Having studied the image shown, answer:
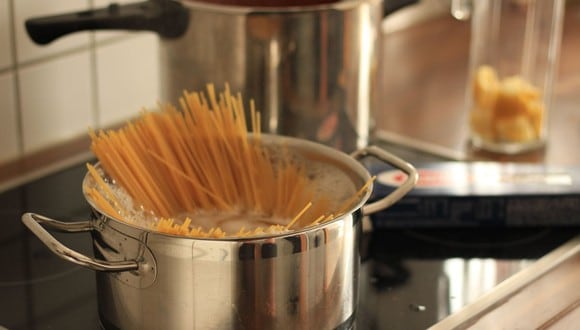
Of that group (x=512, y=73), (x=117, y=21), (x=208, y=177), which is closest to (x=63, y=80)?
(x=117, y=21)

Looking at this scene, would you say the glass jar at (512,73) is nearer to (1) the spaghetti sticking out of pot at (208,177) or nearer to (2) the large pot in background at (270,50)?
(2) the large pot in background at (270,50)

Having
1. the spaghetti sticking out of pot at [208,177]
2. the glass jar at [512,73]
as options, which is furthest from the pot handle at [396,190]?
the glass jar at [512,73]

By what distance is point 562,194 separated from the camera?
0.92 metres

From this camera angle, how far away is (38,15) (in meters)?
1.05

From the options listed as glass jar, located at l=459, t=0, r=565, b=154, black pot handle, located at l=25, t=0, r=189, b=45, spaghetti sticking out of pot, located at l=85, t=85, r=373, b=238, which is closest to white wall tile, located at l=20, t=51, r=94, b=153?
black pot handle, located at l=25, t=0, r=189, b=45

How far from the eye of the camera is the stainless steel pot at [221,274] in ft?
2.14

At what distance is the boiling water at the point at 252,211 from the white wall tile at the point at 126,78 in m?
0.39

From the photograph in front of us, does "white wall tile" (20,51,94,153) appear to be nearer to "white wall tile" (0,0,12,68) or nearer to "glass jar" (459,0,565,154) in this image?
"white wall tile" (0,0,12,68)

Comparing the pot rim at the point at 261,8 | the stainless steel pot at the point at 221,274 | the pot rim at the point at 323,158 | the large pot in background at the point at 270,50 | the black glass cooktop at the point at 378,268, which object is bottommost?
the black glass cooktop at the point at 378,268

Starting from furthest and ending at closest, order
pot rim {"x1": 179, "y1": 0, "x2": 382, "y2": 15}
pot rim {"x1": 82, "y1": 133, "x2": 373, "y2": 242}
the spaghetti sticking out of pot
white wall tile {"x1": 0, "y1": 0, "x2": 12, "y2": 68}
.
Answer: white wall tile {"x1": 0, "y1": 0, "x2": 12, "y2": 68}
pot rim {"x1": 179, "y1": 0, "x2": 382, "y2": 15}
the spaghetti sticking out of pot
pot rim {"x1": 82, "y1": 133, "x2": 373, "y2": 242}

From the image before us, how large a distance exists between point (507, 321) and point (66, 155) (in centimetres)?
51

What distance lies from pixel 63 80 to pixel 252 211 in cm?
39

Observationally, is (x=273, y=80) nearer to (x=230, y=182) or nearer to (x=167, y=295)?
(x=230, y=182)

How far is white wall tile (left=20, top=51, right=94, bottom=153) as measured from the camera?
1.06m
